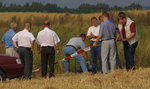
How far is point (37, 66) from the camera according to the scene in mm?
19625

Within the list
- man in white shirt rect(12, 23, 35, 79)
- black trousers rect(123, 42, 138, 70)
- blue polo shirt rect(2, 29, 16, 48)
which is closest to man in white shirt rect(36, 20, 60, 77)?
man in white shirt rect(12, 23, 35, 79)

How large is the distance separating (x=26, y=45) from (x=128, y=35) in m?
2.93

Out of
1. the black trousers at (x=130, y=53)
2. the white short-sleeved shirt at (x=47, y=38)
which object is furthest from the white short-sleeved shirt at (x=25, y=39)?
the black trousers at (x=130, y=53)

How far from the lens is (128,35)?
48.7 ft

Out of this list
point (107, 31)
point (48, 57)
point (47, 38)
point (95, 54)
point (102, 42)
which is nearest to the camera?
point (107, 31)

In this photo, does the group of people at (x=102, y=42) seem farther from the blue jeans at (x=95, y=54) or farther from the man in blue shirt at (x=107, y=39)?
the blue jeans at (x=95, y=54)

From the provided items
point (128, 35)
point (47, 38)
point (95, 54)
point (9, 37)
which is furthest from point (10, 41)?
point (128, 35)

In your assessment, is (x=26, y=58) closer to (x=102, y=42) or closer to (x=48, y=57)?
(x=48, y=57)

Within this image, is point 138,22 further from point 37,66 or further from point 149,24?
point 37,66

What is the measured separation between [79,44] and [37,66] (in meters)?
2.95

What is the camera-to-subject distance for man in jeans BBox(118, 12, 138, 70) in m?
14.7

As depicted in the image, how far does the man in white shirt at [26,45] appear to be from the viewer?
48.0ft

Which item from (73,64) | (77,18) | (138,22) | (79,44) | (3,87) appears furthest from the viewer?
(77,18)

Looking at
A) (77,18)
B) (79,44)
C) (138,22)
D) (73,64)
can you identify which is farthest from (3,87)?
(77,18)
